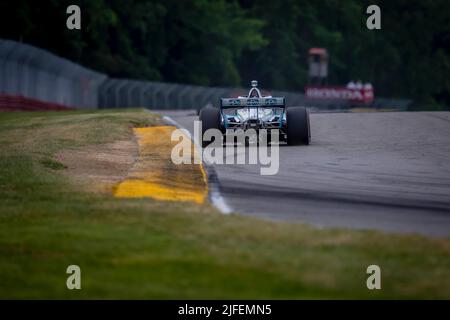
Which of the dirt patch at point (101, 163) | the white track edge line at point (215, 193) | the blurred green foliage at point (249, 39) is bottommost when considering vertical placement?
the white track edge line at point (215, 193)

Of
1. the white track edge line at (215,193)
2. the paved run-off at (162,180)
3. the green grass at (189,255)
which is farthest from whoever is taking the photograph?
the paved run-off at (162,180)

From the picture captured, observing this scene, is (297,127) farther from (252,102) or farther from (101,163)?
(101,163)

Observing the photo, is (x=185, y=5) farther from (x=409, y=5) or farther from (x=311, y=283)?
(x=311, y=283)

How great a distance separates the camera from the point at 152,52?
7106 centimetres

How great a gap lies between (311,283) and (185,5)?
224 ft

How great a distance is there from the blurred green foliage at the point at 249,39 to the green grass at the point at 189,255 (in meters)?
46.0

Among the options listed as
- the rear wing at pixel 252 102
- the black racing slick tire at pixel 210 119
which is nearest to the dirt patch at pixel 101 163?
the black racing slick tire at pixel 210 119

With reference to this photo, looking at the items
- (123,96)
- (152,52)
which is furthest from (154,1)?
(123,96)

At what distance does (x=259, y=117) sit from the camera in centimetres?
1872

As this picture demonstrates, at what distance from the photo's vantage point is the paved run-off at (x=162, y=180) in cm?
1064

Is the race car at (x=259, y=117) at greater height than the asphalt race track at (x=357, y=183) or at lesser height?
greater

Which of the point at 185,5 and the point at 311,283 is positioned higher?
the point at 185,5

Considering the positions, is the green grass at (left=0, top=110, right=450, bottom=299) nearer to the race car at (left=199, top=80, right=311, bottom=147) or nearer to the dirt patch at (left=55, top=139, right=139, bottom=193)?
the dirt patch at (left=55, top=139, right=139, bottom=193)

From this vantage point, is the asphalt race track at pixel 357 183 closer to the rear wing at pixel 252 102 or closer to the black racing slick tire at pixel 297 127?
the black racing slick tire at pixel 297 127
